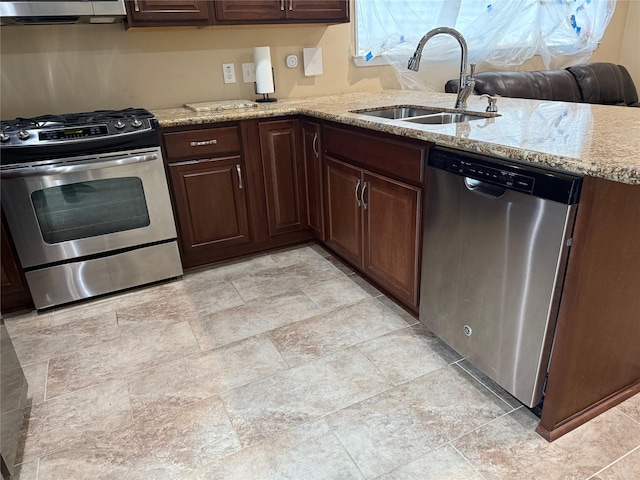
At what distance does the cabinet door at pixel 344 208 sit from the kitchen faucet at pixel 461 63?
1.87ft

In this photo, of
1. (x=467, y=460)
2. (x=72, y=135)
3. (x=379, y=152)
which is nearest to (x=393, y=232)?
(x=379, y=152)

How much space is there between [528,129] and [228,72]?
6.61 feet

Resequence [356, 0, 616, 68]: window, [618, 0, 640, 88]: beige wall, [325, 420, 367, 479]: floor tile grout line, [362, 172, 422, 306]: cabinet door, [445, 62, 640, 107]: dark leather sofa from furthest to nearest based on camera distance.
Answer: [618, 0, 640, 88]: beige wall, [445, 62, 640, 107]: dark leather sofa, [356, 0, 616, 68]: window, [362, 172, 422, 306]: cabinet door, [325, 420, 367, 479]: floor tile grout line

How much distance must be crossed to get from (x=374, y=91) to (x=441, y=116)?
45.3 inches

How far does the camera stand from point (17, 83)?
2451 millimetres

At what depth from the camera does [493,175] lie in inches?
53.3

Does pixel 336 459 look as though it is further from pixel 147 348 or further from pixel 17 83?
pixel 17 83

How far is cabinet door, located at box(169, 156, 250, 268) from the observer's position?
2494 mm

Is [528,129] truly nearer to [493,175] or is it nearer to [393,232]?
[493,175]

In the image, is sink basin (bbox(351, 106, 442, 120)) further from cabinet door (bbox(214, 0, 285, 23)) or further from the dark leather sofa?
the dark leather sofa

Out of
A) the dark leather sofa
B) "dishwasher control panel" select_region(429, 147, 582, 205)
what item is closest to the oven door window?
"dishwasher control panel" select_region(429, 147, 582, 205)

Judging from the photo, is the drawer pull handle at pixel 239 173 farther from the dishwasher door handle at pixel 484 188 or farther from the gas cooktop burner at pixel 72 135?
the dishwasher door handle at pixel 484 188

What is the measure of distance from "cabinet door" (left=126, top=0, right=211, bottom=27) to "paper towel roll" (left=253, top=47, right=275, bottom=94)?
0.40 m

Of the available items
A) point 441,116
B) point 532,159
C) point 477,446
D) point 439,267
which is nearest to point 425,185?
point 439,267
